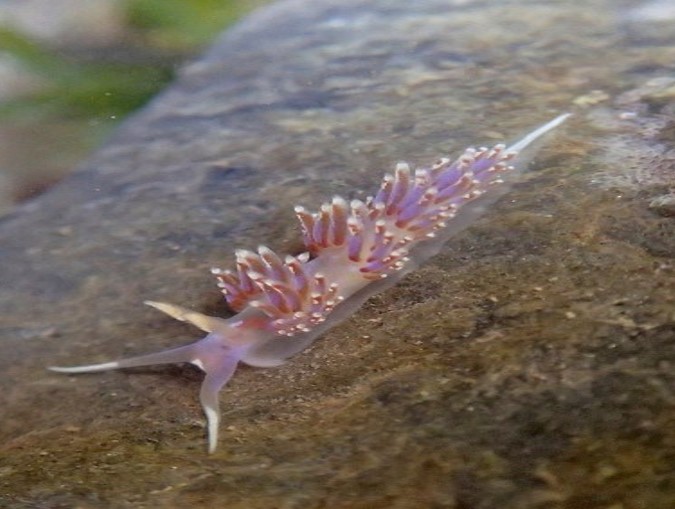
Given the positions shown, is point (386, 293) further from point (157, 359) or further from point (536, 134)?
point (536, 134)

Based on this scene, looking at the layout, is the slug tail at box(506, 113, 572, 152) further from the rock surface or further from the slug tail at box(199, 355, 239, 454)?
the slug tail at box(199, 355, 239, 454)

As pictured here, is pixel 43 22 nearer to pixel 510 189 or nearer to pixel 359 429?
pixel 510 189

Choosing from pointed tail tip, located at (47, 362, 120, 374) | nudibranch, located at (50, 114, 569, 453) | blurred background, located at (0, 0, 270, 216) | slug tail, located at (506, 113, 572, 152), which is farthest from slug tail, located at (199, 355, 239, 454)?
blurred background, located at (0, 0, 270, 216)

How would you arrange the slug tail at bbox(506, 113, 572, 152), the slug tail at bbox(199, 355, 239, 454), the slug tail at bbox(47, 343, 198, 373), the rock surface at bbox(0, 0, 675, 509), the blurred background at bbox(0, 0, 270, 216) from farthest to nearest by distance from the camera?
the blurred background at bbox(0, 0, 270, 216) → the slug tail at bbox(506, 113, 572, 152) → the slug tail at bbox(47, 343, 198, 373) → the slug tail at bbox(199, 355, 239, 454) → the rock surface at bbox(0, 0, 675, 509)

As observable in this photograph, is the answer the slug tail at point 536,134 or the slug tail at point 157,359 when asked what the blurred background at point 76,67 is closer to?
the slug tail at point 157,359

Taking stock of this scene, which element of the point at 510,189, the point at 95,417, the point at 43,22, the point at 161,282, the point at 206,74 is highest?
the point at 43,22

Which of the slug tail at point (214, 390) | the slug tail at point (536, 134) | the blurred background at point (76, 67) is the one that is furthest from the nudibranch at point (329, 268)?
the blurred background at point (76, 67)

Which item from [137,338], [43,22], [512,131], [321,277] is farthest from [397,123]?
[43,22]

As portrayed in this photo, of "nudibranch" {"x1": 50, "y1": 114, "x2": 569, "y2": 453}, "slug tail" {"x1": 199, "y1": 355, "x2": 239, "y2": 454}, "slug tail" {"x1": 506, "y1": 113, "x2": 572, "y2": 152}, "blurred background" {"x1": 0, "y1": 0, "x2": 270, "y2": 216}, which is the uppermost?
"blurred background" {"x1": 0, "y1": 0, "x2": 270, "y2": 216}
